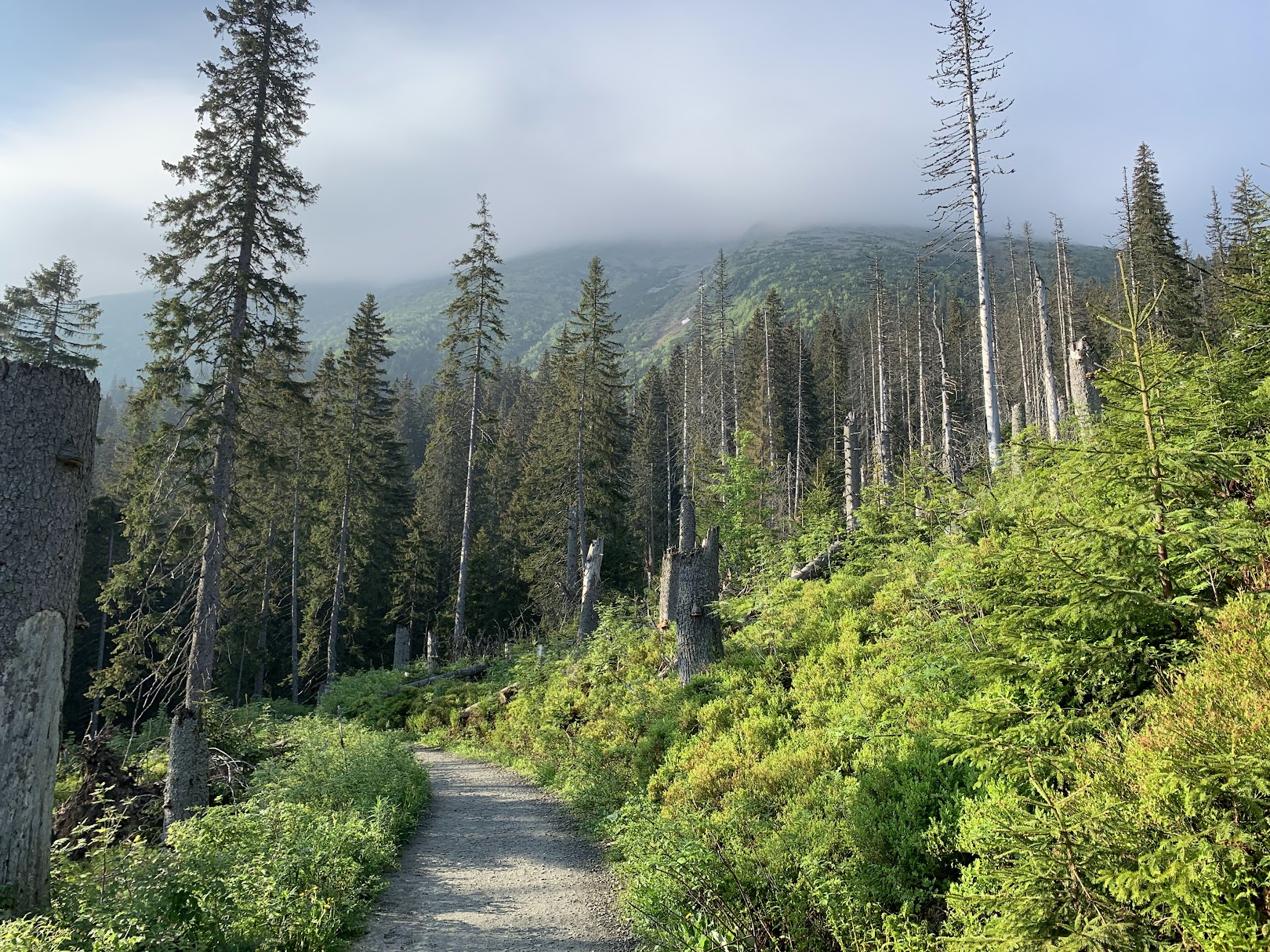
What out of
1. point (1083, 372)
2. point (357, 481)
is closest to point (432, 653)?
point (357, 481)

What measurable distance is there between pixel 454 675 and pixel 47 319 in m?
18.7

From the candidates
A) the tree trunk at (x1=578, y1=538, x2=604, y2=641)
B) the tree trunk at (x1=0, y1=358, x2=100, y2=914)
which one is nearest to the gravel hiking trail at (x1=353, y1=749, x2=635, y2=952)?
the tree trunk at (x1=0, y1=358, x2=100, y2=914)

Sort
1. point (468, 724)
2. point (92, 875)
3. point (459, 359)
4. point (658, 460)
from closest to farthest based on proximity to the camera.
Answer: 1. point (92, 875)
2. point (468, 724)
3. point (459, 359)
4. point (658, 460)

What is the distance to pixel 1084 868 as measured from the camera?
286 centimetres

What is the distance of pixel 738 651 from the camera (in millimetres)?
11320

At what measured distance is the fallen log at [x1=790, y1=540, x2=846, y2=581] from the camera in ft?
44.2

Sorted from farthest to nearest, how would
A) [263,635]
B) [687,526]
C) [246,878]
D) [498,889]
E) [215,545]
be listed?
[263,635], [687,526], [215,545], [498,889], [246,878]

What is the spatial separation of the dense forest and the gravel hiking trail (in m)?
0.42

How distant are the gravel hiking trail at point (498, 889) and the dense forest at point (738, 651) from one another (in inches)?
16.7

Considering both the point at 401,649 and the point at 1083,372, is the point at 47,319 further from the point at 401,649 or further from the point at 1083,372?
the point at 1083,372

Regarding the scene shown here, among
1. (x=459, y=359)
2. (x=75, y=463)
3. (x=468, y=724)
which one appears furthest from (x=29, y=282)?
(x=75, y=463)

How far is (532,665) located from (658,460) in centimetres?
2996

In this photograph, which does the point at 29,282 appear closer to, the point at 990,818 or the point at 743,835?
the point at 743,835

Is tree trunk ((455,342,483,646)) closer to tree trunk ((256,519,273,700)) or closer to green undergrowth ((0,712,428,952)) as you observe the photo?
tree trunk ((256,519,273,700))
